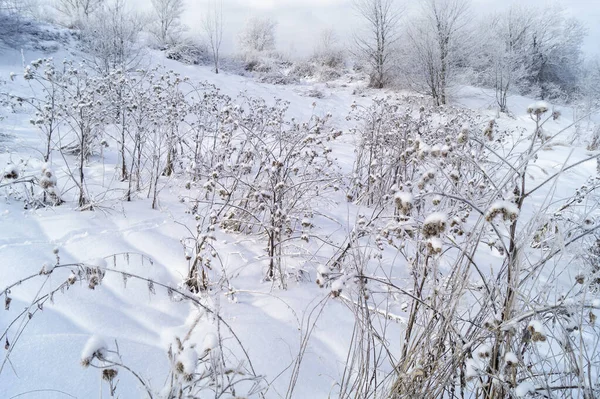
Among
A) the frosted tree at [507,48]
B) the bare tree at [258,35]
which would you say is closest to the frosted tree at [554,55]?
the frosted tree at [507,48]

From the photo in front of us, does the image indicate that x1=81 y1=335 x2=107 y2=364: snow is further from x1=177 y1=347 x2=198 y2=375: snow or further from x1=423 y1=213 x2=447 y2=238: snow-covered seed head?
x1=423 y1=213 x2=447 y2=238: snow-covered seed head

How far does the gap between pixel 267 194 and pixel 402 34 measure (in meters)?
18.4

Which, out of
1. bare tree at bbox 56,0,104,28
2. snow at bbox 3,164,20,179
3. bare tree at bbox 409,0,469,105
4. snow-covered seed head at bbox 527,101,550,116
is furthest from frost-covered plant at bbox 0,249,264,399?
bare tree at bbox 56,0,104,28

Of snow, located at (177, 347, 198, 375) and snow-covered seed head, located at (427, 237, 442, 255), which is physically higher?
snow-covered seed head, located at (427, 237, 442, 255)

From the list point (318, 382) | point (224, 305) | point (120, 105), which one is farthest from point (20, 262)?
point (120, 105)

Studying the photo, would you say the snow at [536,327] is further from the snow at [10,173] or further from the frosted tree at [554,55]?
the frosted tree at [554,55]

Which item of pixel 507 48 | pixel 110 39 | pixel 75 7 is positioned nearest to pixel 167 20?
pixel 75 7

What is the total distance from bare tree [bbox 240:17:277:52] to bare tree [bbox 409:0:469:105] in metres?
12.2

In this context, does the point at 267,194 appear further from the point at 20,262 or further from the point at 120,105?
the point at 120,105

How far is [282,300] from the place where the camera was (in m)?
1.88

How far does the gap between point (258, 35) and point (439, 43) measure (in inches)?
564

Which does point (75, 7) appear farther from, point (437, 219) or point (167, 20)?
point (437, 219)

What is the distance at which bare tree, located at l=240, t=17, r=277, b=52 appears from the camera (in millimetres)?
24375

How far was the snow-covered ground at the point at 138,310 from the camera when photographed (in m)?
1.24
